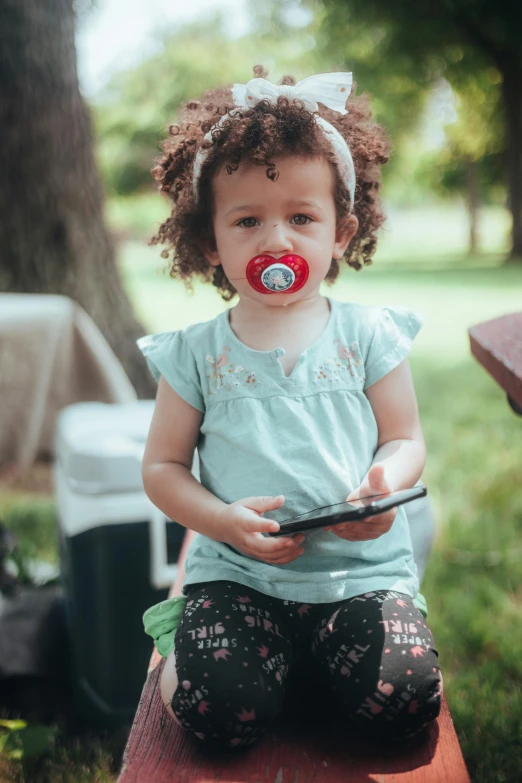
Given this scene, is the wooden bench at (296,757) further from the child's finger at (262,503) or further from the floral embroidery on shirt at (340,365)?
the floral embroidery on shirt at (340,365)

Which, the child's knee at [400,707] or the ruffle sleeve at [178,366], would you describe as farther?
the ruffle sleeve at [178,366]

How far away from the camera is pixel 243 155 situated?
4.15 feet

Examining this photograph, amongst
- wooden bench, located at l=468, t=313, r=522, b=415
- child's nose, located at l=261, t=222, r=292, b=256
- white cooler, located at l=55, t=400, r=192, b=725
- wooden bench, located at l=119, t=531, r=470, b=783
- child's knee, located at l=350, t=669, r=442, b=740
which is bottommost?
white cooler, located at l=55, t=400, r=192, b=725

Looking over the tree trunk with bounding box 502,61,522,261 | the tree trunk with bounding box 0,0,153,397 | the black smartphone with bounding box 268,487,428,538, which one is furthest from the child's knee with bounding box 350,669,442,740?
the tree trunk with bounding box 502,61,522,261

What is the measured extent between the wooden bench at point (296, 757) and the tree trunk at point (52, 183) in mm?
2832

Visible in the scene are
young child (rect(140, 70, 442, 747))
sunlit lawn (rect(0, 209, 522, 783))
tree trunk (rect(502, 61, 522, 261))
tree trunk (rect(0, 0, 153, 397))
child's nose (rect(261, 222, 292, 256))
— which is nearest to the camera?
young child (rect(140, 70, 442, 747))

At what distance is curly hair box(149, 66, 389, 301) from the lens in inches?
49.8

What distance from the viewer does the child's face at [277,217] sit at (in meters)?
1.26

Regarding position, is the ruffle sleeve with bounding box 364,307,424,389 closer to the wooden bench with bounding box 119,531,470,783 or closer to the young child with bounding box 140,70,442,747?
the young child with bounding box 140,70,442,747

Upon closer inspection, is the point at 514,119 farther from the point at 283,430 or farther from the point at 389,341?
the point at 283,430

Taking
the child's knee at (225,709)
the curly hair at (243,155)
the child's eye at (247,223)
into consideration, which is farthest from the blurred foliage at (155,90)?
the child's knee at (225,709)

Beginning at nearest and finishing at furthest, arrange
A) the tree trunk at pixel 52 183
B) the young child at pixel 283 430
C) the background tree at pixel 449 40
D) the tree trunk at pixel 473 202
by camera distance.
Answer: the young child at pixel 283 430, the tree trunk at pixel 52 183, the background tree at pixel 449 40, the tree trunk at pixel 473 202

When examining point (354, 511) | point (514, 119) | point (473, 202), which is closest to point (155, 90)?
point (473, 202)

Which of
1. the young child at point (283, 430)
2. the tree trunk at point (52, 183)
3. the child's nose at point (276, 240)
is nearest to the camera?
the young child at point (283, 430)
